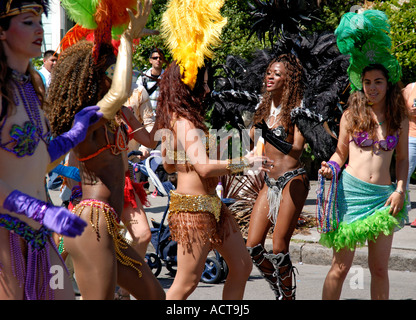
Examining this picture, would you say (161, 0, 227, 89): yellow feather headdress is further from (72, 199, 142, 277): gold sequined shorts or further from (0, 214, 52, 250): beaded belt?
(0, 214, 52, 250): beaded belt

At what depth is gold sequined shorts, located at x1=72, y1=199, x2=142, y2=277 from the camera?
12.2ft

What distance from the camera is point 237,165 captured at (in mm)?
4230

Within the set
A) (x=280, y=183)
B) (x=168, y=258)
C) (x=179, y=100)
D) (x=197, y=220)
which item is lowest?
(x=168, y=258)

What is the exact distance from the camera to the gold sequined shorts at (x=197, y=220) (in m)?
4.32

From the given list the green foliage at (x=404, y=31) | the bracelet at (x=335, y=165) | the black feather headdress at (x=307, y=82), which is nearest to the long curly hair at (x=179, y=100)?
the black feather headdress at (x=307, y=82)

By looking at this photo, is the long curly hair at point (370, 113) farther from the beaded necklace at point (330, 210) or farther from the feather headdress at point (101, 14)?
the feather headdress at point (101, 14)

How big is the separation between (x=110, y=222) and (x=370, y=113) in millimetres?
2276

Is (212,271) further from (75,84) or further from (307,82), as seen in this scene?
(75,84)

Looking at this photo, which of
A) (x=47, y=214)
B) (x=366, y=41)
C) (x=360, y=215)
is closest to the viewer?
(x=47, y=214)

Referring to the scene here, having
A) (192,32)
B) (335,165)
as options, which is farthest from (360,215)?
(192,32)

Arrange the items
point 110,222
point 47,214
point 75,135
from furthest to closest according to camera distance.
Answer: point 110,222, point 75,135, point 47,214

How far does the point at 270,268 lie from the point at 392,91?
1675 mm
